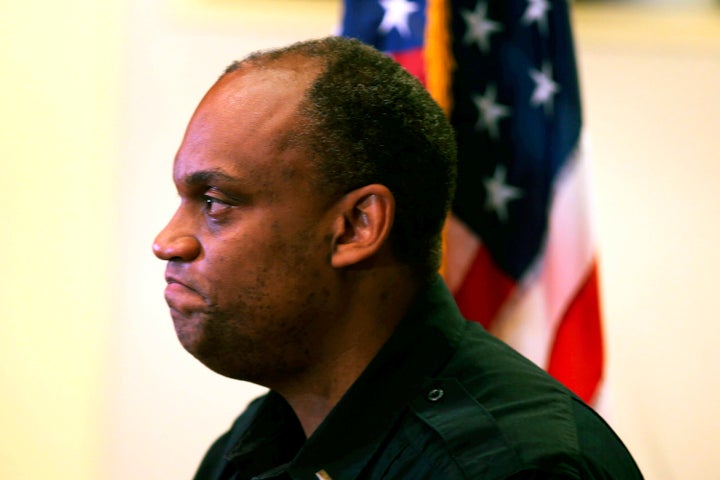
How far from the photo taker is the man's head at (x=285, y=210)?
100cm

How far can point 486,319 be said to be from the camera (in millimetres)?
1775

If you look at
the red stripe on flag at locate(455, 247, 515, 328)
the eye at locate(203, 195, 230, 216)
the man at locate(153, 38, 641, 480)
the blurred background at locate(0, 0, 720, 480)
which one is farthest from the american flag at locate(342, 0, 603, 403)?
the eye at locate(203, 195, 230, 216)

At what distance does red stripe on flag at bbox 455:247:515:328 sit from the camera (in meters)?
1.77

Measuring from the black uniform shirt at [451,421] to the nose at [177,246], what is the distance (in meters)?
0.24

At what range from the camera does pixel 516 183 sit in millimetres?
1771

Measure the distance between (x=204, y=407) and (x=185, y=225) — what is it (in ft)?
4.42

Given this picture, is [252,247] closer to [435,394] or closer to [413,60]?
[435,394]

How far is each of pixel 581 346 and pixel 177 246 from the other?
967mm

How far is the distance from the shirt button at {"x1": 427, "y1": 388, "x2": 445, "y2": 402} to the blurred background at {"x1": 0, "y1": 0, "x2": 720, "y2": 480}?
54.5 inches

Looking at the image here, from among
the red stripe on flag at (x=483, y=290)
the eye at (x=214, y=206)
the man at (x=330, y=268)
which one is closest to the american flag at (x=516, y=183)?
the red stripe on flag at (x=483, y=290)

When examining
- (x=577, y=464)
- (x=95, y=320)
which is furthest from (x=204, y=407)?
(x=577, y=464)

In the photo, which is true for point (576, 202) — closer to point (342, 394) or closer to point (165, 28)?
point (342, 394)

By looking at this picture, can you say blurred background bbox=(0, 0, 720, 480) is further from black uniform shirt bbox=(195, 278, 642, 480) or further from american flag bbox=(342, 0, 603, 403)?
black uniform shirt bbox=(195, 278, 642, 480)

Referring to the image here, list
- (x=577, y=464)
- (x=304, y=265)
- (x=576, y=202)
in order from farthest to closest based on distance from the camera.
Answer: (x=576, y=202)
(x=304, y=265)
(x=577, y=464)
